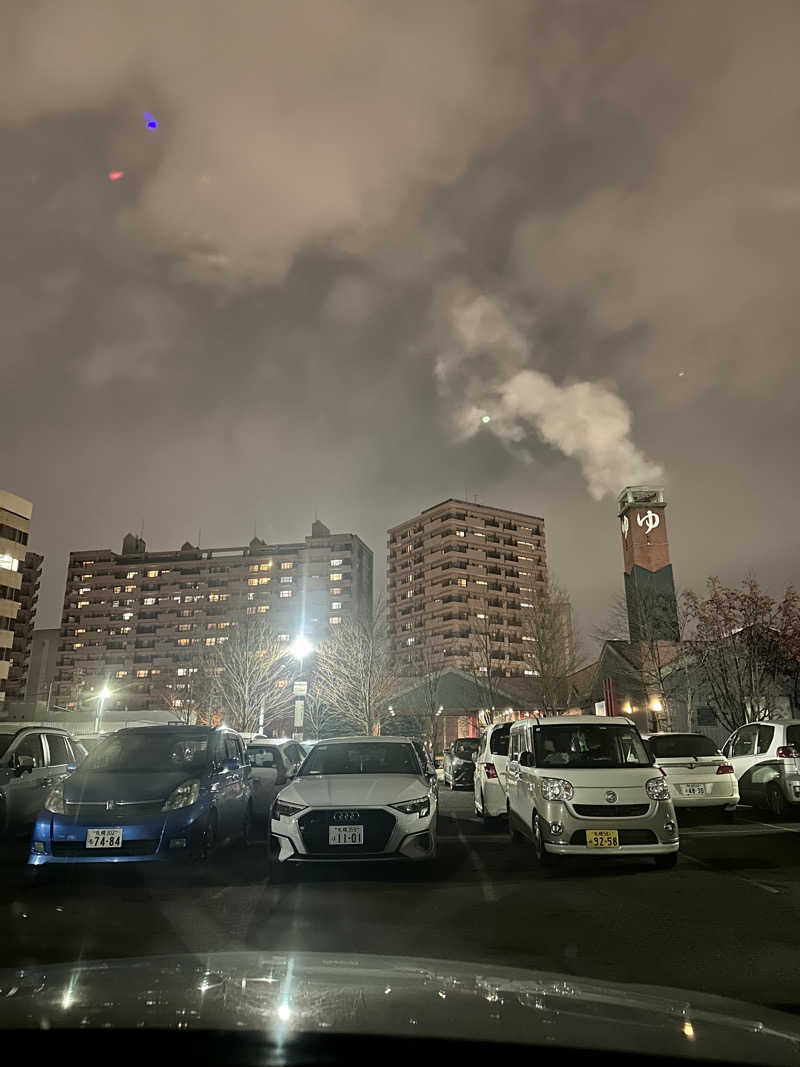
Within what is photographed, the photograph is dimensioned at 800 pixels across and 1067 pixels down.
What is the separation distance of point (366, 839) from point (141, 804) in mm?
2518

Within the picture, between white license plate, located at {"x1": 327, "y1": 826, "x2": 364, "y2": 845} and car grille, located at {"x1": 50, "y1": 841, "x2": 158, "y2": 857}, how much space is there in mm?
1887

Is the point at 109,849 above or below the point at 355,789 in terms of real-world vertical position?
below

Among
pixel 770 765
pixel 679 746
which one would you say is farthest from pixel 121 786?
pixel 770 765

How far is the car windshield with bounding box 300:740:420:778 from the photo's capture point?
8997 mm

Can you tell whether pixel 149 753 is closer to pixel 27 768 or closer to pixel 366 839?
pixel 27 768

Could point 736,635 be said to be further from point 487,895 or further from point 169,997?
point 169,997

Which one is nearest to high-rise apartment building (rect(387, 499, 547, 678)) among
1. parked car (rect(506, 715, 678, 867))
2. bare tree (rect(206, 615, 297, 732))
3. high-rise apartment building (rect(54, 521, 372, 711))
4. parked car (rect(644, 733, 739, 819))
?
high-rise apartment building (rect(54, 521, 372, 711))

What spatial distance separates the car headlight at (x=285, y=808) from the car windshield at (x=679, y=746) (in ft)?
25.1

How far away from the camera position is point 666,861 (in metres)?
8.30

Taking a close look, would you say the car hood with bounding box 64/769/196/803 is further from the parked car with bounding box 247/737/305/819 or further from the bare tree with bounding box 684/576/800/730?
the bare tree with bounding box 684/576/800/730

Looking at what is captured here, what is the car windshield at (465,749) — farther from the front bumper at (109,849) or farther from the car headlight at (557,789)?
the front bumper at (109,849)

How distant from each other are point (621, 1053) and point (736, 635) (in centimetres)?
2843

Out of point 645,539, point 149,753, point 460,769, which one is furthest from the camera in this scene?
point 645,539

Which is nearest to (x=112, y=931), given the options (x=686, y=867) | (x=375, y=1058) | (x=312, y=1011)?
(x=312, y=1011)
